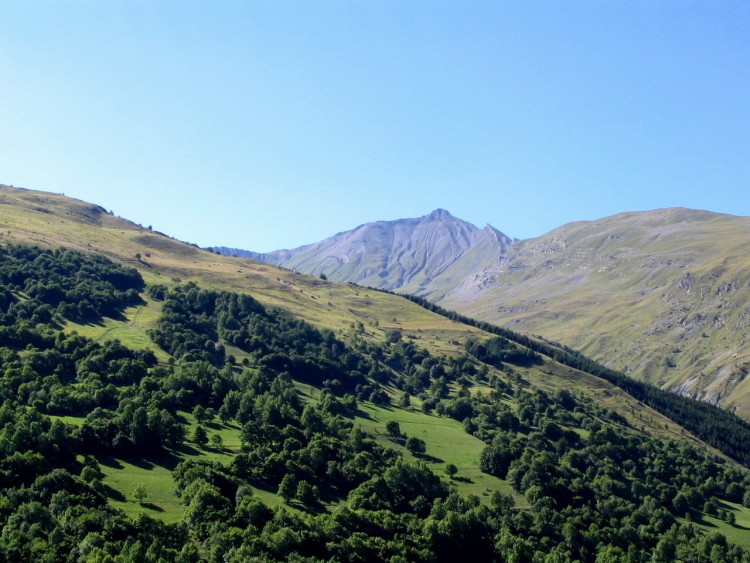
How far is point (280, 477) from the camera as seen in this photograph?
119 m

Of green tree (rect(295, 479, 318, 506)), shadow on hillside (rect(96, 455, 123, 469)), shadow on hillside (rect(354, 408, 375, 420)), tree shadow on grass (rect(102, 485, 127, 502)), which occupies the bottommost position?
tree shadow on grass (rect(102, 485, 127, 502))

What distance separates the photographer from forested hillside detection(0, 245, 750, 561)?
279ft

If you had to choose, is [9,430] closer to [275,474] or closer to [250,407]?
[275,474]

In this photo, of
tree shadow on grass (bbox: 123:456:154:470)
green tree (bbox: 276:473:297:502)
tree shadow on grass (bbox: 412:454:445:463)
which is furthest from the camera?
tree shadow on grass (bbox: 412:454:445:463)

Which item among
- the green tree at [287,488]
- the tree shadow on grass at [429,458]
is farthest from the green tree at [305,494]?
the tree shadow on grass at [429,458]

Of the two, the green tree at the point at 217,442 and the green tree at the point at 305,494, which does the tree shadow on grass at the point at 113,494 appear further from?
the green tree at the point at 217,442

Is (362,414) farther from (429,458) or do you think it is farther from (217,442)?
(217,442)

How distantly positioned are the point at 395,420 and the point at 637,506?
210 feet

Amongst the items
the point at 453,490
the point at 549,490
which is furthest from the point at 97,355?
the point at 549,490

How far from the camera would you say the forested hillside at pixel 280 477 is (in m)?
84.9

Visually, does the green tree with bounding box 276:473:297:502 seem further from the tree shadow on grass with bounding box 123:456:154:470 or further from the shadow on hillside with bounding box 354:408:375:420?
the shadow on hillside with bounding box 354:408:375:420

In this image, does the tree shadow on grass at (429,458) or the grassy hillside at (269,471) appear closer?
the grassy hillside at (269,471)

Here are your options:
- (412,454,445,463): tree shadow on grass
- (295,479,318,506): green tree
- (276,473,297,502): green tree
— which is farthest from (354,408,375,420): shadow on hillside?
(276,473,297,502): green tree

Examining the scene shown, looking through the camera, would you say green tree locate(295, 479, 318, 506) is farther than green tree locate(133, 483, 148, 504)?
Yes
